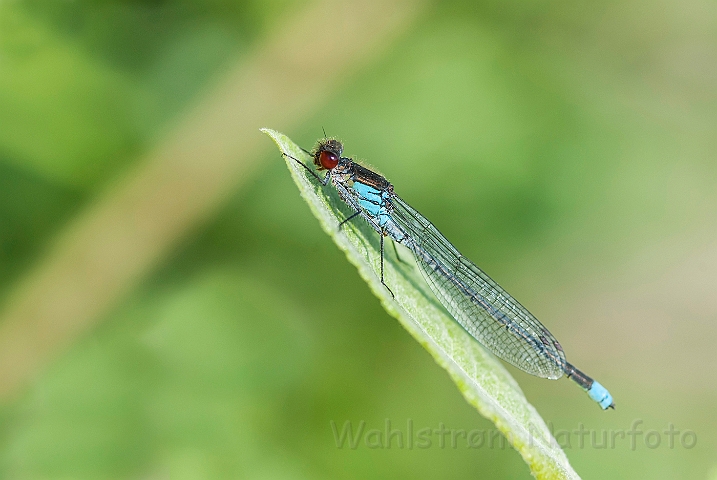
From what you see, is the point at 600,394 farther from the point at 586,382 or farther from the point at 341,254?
the point at 341,254

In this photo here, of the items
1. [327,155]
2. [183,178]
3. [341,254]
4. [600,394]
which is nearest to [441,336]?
[327,155]

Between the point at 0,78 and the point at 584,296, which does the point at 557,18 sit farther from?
the point at 0,78

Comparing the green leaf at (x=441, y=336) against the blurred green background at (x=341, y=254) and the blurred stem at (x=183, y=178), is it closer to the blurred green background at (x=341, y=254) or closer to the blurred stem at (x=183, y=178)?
the blurred green background at (x=341, y=254)

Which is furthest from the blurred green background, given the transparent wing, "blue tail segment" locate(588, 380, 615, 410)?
"blue tail segment" locate(588, 380, 615, 410)

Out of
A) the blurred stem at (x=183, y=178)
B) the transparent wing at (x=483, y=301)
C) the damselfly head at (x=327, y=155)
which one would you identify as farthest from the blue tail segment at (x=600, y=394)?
the blurred stem at (x=183, y=178)

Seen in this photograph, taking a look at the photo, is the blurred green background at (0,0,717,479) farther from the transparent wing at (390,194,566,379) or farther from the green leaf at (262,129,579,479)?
the green leaf at (262,129,579,479)

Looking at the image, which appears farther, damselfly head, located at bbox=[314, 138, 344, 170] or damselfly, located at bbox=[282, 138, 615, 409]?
damselfly, located at bbox=[282, 138, 615, 409]
